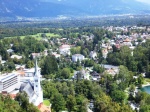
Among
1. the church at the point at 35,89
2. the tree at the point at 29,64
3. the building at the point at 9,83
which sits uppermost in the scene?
A: the church at the point at 35,89

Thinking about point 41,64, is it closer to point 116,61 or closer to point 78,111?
point 116,61

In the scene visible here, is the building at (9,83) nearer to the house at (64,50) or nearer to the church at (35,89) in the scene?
the church at (35,89)

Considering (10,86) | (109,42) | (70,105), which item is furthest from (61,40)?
(70,105)

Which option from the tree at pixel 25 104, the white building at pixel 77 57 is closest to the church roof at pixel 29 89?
the tree at pixel 25 104

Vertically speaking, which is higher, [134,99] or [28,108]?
[28,108]

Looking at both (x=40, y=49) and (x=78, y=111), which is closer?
(x=78, y=111)

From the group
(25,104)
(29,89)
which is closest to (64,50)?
(29,89)

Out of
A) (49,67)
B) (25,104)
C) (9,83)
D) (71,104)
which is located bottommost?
(49,67)

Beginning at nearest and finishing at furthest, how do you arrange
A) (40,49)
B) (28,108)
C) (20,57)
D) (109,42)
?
1. (28,108)
2. (20,57)
3. (40,49)
4. (109,42)

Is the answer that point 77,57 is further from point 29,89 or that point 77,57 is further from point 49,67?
point 29,89

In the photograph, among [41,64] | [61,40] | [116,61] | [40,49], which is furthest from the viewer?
[61,40]

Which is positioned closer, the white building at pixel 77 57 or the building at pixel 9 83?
the building at pixel 9 83
